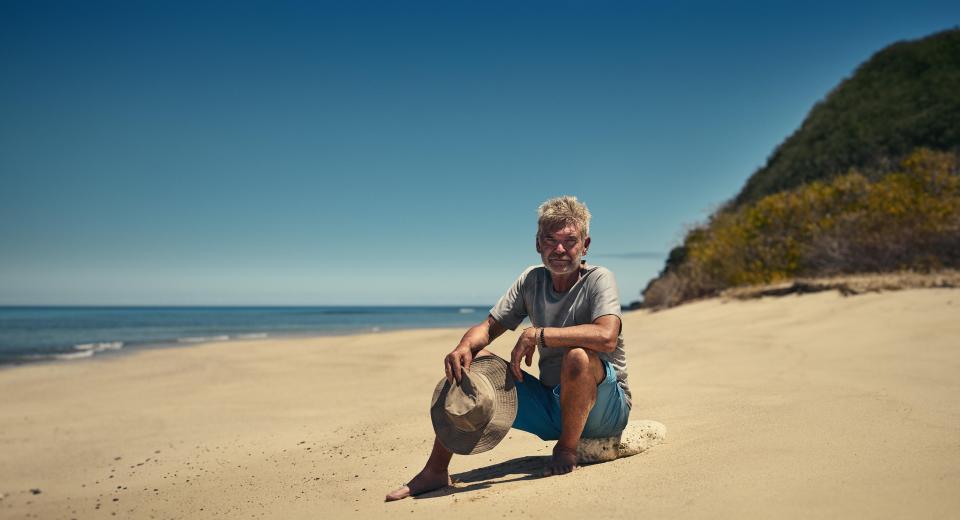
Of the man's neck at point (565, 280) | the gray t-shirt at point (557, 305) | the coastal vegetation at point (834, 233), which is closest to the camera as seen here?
the gray t-shirt at point (557, 305)

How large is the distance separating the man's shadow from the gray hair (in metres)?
1.43

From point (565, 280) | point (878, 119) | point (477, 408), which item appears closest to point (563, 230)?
Answer: point (565, 280)

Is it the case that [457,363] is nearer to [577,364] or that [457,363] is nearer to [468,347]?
[468,347]

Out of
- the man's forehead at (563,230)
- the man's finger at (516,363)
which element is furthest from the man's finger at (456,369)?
the man's forehead at (563,230)

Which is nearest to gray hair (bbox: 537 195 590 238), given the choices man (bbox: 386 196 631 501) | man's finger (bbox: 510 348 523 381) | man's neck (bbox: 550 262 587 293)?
man (bbox: 386 196 631 501)

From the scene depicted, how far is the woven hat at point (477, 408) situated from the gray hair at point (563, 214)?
0.83 metres

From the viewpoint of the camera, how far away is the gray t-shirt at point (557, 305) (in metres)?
3.45

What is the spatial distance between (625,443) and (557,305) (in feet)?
3.17

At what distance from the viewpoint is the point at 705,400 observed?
530 cm

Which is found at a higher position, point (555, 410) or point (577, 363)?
point (577, 363)

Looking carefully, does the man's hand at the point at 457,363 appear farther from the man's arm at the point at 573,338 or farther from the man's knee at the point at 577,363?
the man's knee at the point at 577,363

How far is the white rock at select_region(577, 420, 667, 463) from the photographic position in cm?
368

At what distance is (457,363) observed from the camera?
11.0ft

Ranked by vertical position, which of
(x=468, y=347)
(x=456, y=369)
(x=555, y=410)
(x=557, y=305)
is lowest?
(x=555, y=410)
